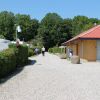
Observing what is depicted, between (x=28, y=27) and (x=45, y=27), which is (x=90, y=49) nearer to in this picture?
(x=45, y=27)

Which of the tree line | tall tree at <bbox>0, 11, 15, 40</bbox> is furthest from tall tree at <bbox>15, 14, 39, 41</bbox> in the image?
tall tree at <bbox>0, 11, 15, 40</bbox>

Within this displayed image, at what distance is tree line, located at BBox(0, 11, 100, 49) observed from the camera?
335 ft

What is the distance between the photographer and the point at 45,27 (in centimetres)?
10331

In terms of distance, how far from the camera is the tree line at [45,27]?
102 m

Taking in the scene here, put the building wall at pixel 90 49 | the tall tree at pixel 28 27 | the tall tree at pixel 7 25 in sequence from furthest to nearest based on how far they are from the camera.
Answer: the tall tree at pixel 28 27
the tall tree at pixel 7 25
the building wall at pixel 90 49

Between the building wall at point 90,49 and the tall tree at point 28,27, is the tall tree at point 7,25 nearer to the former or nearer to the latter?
the tall tree at point 28,27

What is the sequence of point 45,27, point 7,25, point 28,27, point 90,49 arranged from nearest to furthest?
point 90,49 < point 45,27 < point 7,25 < point 28,27

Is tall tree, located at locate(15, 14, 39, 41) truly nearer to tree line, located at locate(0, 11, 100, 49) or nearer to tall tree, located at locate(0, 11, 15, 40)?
tree line, located at locate(0, 11, 100, 49)

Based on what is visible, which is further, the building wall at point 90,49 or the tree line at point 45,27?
the tree line at point 45,27

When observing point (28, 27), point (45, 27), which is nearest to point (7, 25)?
point (28, 27)

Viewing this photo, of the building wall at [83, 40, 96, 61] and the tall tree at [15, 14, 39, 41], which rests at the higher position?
the tall tree at [15, 14, 39, 41]

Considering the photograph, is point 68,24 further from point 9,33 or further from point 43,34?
point 9,33

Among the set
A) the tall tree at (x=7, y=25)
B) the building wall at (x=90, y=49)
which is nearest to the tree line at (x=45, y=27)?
the tall tree at (x=7, y=25)

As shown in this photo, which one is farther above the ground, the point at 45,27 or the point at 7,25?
the point at 7,25
